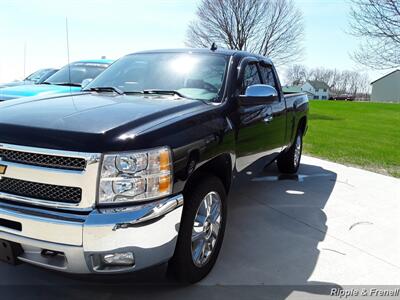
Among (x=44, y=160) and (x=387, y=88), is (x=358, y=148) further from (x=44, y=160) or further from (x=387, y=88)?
(x=387, y=88)

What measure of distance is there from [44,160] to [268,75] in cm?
357

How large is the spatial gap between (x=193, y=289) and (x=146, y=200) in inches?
37.6

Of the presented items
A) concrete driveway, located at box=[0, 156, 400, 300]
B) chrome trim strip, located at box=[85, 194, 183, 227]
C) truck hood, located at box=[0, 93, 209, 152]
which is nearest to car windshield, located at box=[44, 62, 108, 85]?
concrete driveway, located at box=[0, 156, 400, 300]

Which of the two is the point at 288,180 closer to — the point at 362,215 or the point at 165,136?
the point at 362,215

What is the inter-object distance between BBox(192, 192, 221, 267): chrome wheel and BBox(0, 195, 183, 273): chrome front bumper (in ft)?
1.70

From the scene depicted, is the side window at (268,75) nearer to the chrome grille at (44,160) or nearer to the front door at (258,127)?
the front door at (258,127)

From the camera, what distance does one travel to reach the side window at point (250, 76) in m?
4.01

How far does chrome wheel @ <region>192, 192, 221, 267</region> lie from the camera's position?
9.74ft

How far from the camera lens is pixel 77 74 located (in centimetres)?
Answer: 808

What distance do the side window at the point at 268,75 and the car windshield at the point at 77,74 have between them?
12.9 feet

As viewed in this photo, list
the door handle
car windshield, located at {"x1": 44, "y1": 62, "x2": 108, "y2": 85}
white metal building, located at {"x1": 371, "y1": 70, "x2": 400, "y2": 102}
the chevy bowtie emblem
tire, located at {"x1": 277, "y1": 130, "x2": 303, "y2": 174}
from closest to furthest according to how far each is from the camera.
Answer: the chevy bowtie emblem → the door handle → tire, located at {"x1": 277, "y1": 130, "x2": 303, "y2": 174} → car windshield, located at {"x1": 44, "y1": 62, "x2": 108, "y2": 85} → white metal building, located at {"x1": 371, "y1": 70, "x2": 400, "y2": 102}

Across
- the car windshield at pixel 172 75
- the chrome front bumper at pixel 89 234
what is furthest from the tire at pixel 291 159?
the chrome front bumper at pixel 89 234

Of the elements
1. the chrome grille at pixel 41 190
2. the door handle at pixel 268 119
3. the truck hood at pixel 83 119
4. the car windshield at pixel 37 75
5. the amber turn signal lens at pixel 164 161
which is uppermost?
the car windshield at pixel 37 75

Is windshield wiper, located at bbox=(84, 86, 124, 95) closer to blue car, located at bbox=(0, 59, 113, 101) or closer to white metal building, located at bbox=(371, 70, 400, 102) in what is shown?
blue car, located at bbox=(0, 59, 113, 101)
